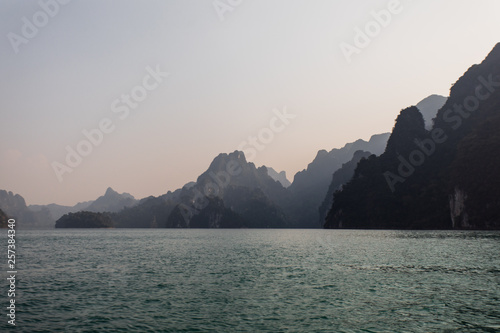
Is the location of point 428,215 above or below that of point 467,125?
below

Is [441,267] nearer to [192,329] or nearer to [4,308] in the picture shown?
[192,329]

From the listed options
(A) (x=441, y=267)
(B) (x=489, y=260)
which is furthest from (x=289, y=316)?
(B) (x=489, y=260)

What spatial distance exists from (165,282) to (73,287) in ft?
26.9

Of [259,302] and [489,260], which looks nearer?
[259,302]

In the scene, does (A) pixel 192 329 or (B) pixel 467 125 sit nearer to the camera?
(A) pixel 192 329

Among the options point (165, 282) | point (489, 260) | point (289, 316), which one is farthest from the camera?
point (489, 260)

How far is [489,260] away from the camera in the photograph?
48.7 metres

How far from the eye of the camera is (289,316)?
22.9 meters

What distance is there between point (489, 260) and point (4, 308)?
5425cm

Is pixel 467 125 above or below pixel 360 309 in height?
above

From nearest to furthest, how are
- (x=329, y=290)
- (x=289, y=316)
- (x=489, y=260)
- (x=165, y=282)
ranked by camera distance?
(x=289, y=316) < (x=329, y=290) < (x=165, y=282) < (x=489, y=260)

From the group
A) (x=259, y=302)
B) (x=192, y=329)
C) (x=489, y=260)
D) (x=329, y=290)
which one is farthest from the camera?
(x=489, y=260)

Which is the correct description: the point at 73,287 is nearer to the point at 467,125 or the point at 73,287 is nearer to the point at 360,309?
the point at 360,309

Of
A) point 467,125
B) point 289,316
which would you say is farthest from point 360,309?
point 467,125
